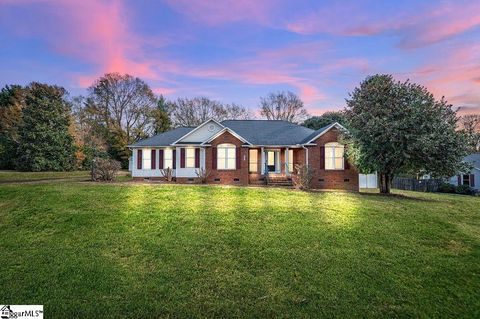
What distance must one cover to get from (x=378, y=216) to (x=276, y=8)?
39.4 ft

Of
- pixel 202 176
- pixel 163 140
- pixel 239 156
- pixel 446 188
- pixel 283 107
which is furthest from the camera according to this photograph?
pixel 283 107

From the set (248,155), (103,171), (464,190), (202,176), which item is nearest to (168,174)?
(202,176)

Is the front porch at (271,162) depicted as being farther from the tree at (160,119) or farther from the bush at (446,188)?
the tree at (160,119)

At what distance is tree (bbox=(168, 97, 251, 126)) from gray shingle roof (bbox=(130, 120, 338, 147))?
70.1ft

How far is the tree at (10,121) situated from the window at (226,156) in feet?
79.1

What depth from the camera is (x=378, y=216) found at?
11867 millimetres

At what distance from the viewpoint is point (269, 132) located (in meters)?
27.4

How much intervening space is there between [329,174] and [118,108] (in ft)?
116

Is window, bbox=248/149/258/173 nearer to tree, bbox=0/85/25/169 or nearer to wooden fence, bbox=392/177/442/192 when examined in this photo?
wooden fence, bbox=392/177/442/192

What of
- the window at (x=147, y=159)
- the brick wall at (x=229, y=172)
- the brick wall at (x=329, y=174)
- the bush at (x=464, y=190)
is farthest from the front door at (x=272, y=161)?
the bush at (x=464, y=190)

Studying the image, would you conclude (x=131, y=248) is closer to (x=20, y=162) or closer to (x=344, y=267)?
(x=344, y=267)

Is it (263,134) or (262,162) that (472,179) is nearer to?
(263,134)

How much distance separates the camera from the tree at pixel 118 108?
144ft

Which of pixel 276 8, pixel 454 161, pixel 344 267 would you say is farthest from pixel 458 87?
pixel 344 267
